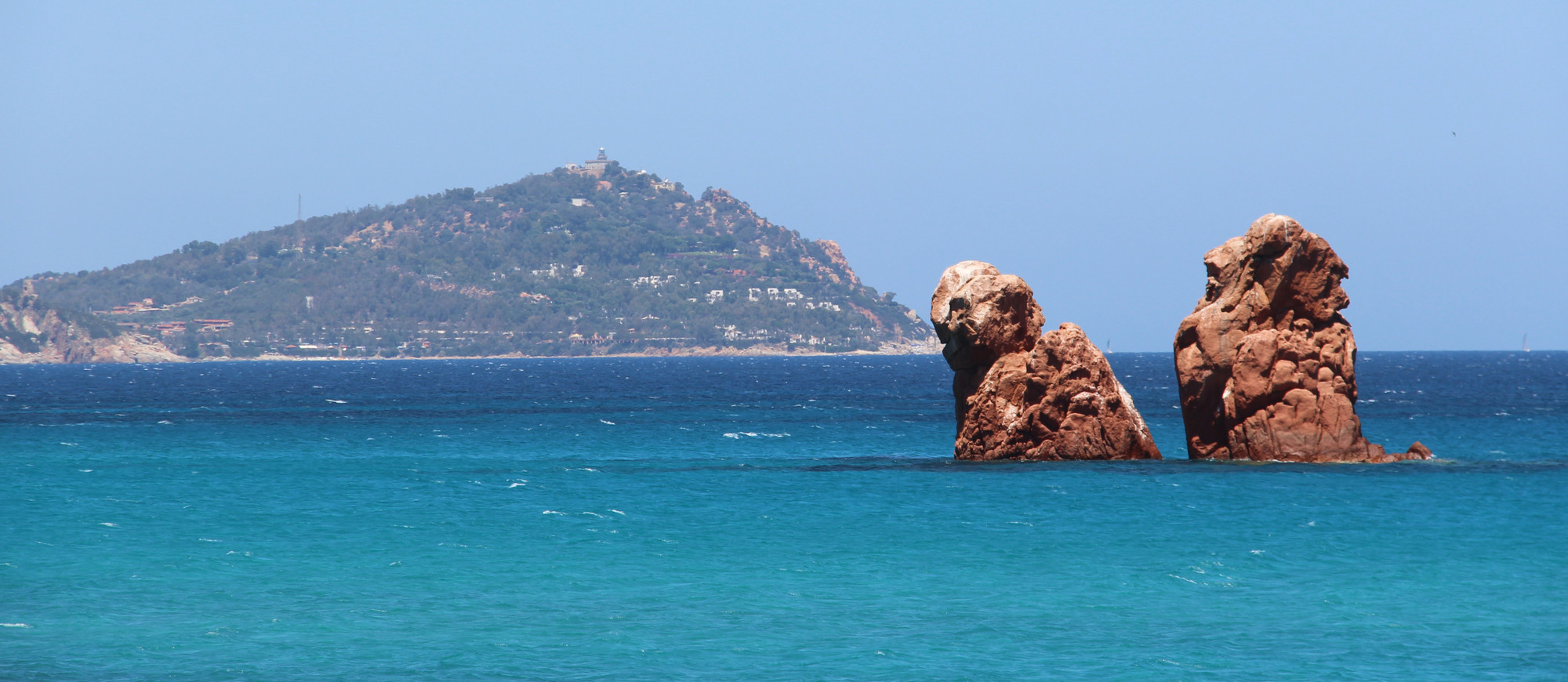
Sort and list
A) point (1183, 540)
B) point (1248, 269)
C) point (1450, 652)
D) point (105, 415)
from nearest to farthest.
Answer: point (1450, 652) → point (1183, 540) → point (1248, 269) → point (105, 415)

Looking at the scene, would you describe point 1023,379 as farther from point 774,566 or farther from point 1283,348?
point 774,566

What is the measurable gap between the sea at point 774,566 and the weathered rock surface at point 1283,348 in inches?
60.7

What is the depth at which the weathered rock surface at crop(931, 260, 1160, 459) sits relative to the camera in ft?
155

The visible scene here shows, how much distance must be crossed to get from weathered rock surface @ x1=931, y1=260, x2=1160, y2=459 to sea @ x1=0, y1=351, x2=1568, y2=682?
1.82 metres

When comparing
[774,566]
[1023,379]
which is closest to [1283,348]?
[1023,379]

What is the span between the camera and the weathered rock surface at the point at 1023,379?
4716 cm

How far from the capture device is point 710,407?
98.9 metres

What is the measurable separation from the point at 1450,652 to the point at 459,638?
15.3 meters

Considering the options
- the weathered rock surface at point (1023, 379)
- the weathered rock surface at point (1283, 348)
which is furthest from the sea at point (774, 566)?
the weathered rock surface at point (1023, 379)

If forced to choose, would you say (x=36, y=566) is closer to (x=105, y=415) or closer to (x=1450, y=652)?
(x=1450, y=652)

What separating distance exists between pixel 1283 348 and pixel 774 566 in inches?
887

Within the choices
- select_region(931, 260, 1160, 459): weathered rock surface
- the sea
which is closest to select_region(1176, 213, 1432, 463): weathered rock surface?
the sea

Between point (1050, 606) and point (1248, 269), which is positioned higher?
point (1248, 269)

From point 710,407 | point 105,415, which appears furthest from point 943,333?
point 105,415
